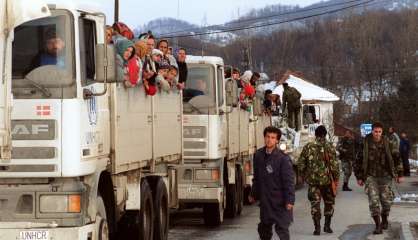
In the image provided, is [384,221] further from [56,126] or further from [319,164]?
[56,126]

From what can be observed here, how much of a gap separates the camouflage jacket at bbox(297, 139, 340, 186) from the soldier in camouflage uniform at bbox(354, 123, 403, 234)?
53 cm

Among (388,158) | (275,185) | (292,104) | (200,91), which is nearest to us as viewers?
(275,185)

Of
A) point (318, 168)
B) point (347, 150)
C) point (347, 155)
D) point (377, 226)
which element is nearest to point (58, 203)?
point (318, 168)

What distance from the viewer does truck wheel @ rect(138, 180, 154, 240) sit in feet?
34.3

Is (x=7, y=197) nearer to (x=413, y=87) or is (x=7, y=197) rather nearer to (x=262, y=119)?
(x=262, y=119)

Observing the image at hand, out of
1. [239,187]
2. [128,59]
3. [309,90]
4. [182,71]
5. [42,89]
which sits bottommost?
[239,187]

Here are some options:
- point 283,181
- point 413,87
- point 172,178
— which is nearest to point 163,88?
point 172,178

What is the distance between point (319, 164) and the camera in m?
13.6

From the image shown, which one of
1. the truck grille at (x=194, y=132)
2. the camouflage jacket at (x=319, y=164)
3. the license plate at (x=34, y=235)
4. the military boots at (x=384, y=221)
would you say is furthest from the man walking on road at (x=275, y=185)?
the military boots at (x=384, y=221)

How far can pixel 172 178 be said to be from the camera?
12.8 meters

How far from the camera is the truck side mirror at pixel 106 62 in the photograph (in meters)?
7.64

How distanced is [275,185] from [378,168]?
4224 millimetres

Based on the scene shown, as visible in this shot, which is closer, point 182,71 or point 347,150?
point 182,71

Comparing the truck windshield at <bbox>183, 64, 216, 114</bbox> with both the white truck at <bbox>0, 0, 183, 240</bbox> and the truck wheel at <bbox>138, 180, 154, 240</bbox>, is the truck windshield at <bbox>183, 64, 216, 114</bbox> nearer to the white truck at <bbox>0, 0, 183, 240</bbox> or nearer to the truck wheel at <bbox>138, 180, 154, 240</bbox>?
the truck wheel at <bbox>138, 180, 154, 240</bbox>
